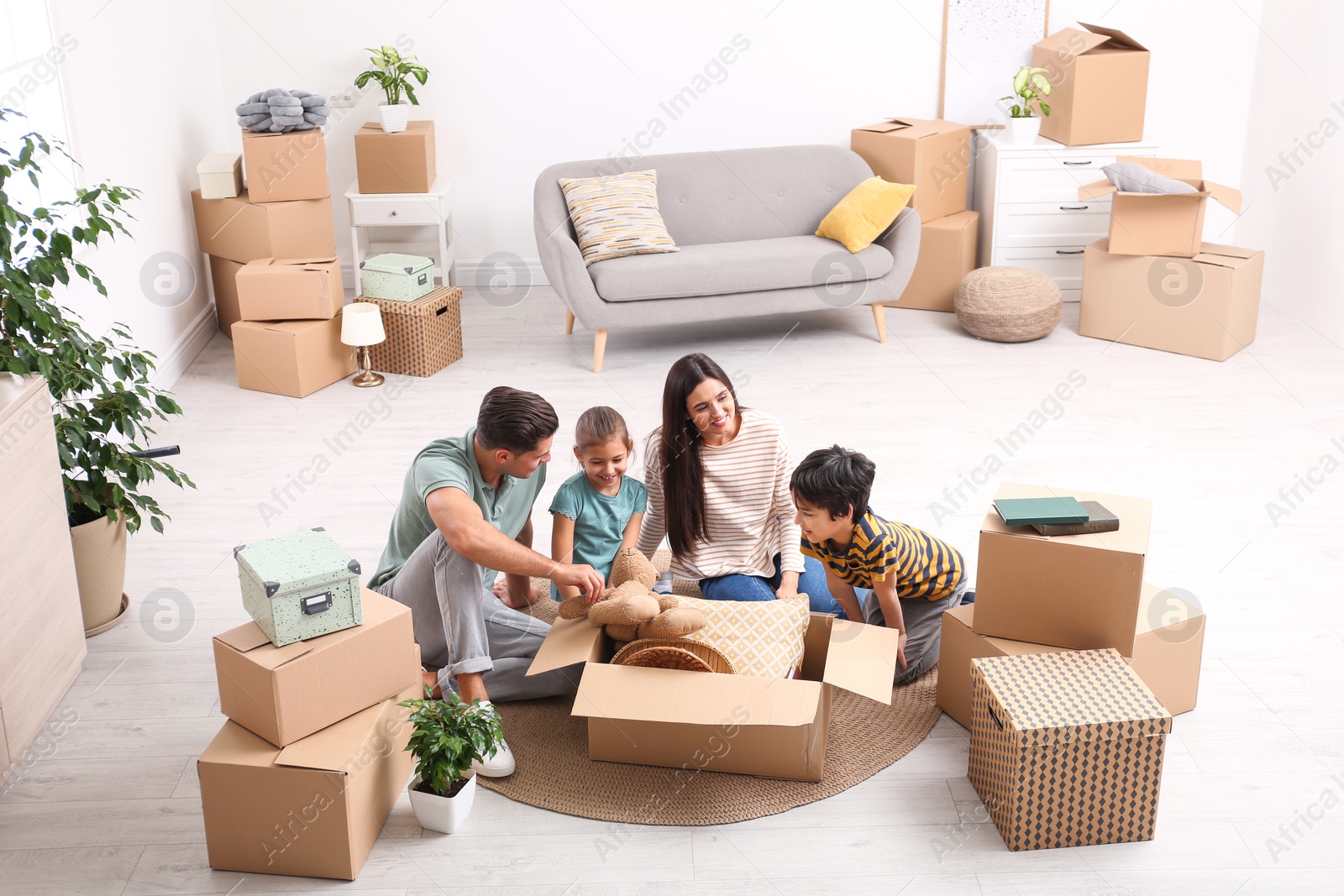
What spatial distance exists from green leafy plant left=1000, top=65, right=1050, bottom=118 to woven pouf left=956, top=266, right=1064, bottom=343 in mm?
814

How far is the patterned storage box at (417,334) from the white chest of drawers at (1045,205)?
8.58 feet

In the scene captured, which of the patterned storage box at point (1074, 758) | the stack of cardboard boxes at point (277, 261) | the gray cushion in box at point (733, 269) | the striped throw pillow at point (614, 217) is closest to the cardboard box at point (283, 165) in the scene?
the stack of cardboard boxes at point (277, 261)

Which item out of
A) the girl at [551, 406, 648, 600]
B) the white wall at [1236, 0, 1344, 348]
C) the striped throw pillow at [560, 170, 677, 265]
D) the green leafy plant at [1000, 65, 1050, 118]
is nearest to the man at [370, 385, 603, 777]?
the girl at [551, 406, 648, 600]

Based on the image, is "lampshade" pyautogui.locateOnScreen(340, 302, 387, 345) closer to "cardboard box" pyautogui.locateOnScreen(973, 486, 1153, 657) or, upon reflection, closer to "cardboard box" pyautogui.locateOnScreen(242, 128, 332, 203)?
"cardboard box" pyautogui.locateOnScreen(242, 128, 332, 203)

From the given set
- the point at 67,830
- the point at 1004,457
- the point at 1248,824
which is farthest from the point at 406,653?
the point at 1004,457

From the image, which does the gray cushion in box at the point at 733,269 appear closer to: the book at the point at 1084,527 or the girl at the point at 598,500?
the girl at the point at 598,500

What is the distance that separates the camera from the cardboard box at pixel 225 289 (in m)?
5.32

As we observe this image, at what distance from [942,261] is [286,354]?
3.06 meters

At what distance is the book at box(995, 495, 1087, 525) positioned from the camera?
100 inches

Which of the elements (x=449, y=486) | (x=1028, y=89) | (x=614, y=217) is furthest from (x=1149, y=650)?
(x=1028, y=89)

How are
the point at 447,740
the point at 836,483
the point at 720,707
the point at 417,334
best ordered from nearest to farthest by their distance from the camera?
the point at 447,740
the point at 720,707
the point at 836,483
the point at 417,334

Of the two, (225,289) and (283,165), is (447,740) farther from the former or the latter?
(225,289)

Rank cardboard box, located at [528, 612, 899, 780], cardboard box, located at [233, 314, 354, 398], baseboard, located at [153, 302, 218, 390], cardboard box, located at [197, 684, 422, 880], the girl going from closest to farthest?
cardboard box, located at [197, 684, 422, 880], cardboard box, located at [528, 612, 899, 780], the girl, cardboard box, located at [233, 314, 354, 398], baseboard, located at [153, 302, 218, 390]

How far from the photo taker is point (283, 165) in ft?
16.8
